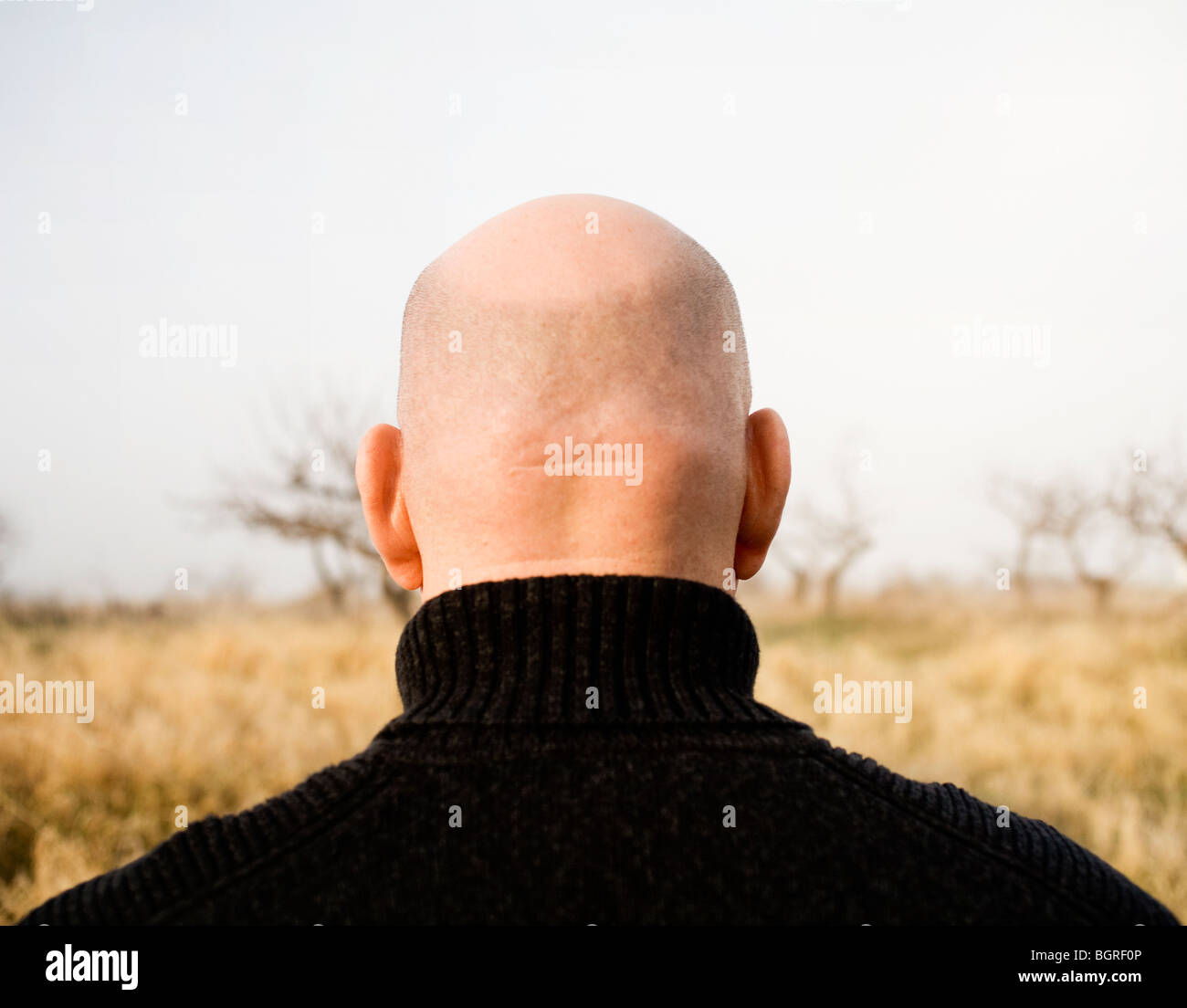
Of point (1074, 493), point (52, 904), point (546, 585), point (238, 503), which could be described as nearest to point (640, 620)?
point (546, 585)

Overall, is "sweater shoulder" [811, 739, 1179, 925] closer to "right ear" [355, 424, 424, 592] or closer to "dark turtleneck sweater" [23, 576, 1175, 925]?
"dark turtleneck sweater" [23, 576, 1175, 925]

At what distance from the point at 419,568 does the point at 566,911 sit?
883mm

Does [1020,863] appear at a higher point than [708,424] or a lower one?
lower

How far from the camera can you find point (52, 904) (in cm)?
144

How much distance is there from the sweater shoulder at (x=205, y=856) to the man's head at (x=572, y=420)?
0.45 m

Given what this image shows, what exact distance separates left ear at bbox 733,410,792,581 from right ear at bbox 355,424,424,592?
2.26 ft

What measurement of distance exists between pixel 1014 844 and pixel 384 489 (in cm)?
130

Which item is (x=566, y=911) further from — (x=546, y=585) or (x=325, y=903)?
(x=546, y=585)

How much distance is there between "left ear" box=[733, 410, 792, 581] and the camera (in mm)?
1975

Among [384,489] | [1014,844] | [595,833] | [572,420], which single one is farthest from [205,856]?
[1014,844]

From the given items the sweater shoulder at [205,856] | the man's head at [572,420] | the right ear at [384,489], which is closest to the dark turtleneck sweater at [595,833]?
the sweater shoulder at [205,856]

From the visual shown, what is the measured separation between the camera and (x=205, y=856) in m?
1.38

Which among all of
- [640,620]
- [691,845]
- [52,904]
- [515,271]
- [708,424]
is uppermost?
[515,271]

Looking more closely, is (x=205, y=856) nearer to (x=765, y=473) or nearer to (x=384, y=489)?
(x=384, y=489)
